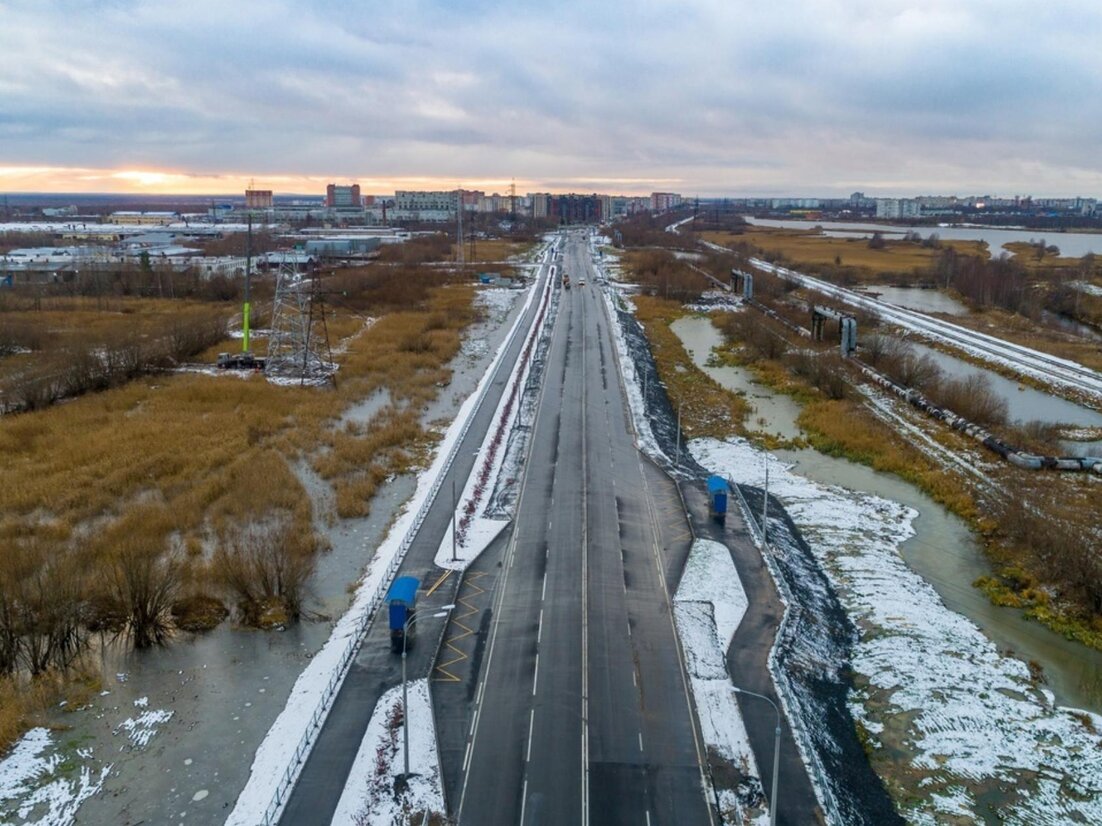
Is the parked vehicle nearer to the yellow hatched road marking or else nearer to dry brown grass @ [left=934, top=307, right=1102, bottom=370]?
the yellow hatched road marking

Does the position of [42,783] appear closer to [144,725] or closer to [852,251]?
[144,725]

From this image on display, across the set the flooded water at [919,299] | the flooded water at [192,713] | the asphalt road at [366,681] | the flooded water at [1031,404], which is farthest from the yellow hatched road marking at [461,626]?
the flooded water at [919,299]

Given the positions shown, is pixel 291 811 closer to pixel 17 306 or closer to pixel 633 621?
pixel 633 621

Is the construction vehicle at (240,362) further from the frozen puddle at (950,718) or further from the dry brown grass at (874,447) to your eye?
the frozen puddle at (950,718)

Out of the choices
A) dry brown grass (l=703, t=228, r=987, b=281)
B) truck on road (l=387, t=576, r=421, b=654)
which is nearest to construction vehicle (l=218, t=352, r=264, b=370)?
truck on road (l=387, t=576, r=421, b=654)

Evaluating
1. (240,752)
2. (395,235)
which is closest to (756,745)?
(240,752)

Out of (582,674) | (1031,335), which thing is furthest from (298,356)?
(1031,335)

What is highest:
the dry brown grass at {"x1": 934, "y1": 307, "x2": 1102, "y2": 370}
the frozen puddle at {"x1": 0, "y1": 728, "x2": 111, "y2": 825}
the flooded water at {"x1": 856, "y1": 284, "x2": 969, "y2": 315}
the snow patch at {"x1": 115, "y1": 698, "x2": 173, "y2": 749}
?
the flooded water at {"x1": 856, "y1": 284, "x2": 969, "y2": 315}
